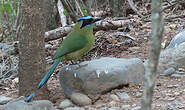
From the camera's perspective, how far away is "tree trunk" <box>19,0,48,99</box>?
3602 millimetres

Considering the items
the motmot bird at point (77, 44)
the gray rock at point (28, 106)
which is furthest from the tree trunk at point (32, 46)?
the gray rock at point (28, 106)

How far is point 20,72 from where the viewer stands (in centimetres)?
376

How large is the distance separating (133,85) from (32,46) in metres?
1.19

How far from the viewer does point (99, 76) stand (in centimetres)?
363

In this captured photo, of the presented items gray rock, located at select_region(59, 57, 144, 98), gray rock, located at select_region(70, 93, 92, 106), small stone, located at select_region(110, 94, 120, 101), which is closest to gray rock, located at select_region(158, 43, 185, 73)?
gray rock, located at select_region(59, 57, 144, 98)

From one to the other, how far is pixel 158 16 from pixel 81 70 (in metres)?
2.31

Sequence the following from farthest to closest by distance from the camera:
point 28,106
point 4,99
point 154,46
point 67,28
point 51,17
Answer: point 51,17 → point 67,28 → point 4,99 → point 28,106 → point 154,46

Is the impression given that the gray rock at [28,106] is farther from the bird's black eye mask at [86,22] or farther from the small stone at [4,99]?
the bird's black eye mask at [86,22]

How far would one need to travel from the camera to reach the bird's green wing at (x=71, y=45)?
3.79m

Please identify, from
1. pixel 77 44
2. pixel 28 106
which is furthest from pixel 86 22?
pixel 28 106

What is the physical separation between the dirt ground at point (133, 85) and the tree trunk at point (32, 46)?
1.14ft

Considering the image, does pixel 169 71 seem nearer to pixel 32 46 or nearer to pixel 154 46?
pixel 32 46

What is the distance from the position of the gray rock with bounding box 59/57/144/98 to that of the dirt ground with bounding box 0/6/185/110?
0.34 ft

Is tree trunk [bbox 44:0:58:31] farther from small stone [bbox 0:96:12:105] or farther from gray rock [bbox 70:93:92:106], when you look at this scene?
gray rock [bbox 70:93:92:106]
